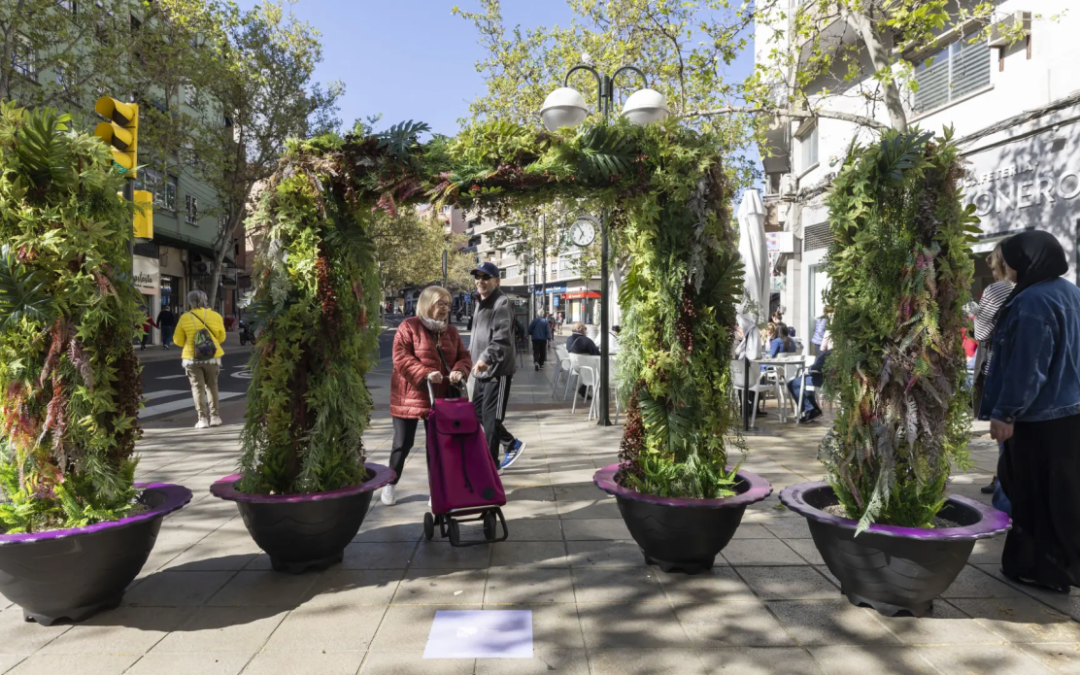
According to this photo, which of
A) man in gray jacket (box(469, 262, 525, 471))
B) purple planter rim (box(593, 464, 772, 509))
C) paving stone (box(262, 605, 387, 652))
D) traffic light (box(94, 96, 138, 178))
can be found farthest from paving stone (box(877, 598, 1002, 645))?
traffic light (box(94, 96, 138, 178))

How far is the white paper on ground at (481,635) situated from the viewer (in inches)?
120

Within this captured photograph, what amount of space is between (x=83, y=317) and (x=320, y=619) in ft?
6.09

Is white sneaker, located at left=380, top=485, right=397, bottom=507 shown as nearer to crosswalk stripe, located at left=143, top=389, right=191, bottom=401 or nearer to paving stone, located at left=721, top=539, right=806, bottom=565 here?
paving stone, located at left=721, top=539, right=806, bottom=565

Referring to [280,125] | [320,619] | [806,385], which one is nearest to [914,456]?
[320,619]

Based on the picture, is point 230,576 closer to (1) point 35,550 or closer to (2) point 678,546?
(1) point 35,550

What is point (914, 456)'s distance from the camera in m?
3.40

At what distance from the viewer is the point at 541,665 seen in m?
2.96

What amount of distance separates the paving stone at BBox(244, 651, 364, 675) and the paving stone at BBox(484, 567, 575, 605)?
2.75 ft

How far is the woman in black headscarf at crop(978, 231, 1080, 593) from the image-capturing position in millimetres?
3574

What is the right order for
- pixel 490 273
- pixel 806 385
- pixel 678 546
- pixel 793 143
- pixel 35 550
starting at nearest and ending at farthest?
1. pixel 35 550
2. pixel 678 546
3. pixel 490 273
4. pixel 806 385
5. pixel 793 143

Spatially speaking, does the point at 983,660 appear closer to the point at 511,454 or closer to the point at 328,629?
the point at 328,629

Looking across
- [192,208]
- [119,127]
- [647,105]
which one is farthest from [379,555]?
[192,208]

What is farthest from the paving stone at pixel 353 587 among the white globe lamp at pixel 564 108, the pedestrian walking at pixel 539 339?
the pedestrian walking at pixel 539 339

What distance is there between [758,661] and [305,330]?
2.89m
